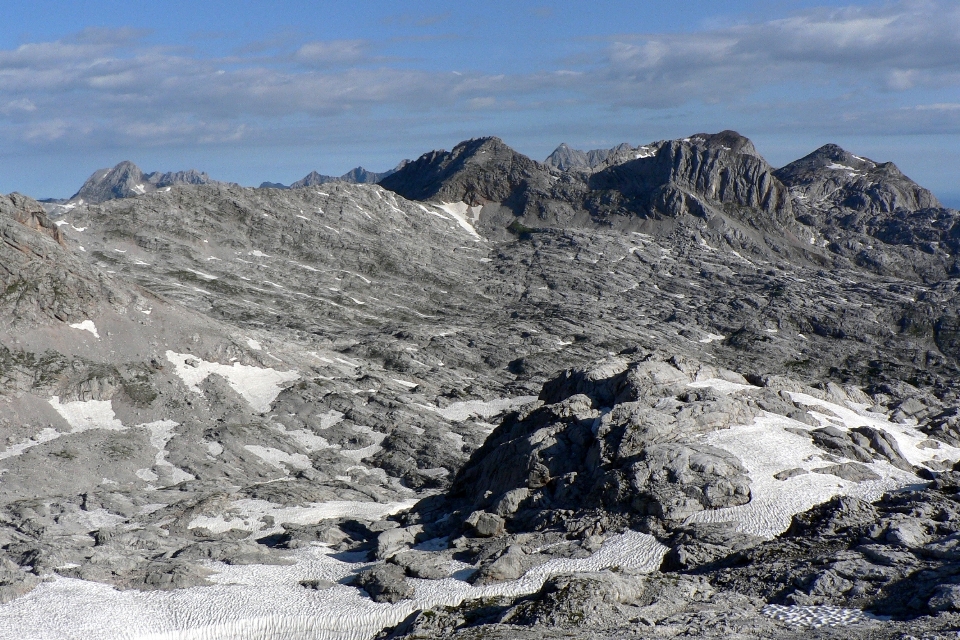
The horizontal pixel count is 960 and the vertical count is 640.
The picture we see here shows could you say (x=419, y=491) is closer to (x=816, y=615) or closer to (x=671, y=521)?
(x=671, y=521)

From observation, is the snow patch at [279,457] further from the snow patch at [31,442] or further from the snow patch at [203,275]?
the snow patch at [203,275]

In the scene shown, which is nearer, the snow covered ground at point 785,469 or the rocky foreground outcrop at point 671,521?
the rocky foreground outcrop at point 671,521

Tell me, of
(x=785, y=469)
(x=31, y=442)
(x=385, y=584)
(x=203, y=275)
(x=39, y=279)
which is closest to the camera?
(x=385, y=584)

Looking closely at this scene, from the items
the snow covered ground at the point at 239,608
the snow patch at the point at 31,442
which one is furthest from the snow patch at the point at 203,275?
the snow covered ground at the point at 239,608

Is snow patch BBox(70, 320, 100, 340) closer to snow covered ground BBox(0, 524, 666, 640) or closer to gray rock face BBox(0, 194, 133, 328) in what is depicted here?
gray rock face BBox(0, 194, 133, 328)

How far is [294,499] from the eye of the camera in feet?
244

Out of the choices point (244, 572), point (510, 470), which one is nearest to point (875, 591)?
point (510, 470)

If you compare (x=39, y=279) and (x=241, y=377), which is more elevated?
(x=39, y=279)

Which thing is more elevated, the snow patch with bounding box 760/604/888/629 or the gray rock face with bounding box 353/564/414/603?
the snow patch with bounding box 760/604/888/629

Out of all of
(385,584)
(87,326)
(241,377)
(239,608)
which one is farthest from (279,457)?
(385,584)

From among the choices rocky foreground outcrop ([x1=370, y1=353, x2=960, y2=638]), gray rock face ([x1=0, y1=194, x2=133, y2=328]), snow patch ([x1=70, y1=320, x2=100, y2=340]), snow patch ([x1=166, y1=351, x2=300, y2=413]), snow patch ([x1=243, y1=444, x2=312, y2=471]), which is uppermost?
gray rock face ([x1=0, y1=194, x2=133, y2=328])

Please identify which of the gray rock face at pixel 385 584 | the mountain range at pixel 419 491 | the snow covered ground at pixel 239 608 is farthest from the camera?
the gray rock face at pixel 385 584

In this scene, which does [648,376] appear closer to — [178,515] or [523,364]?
[178,515]

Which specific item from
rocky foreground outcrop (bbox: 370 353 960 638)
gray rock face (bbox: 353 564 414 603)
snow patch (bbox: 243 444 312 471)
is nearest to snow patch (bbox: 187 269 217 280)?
snow patch (bbox: 243 444 312 471)
